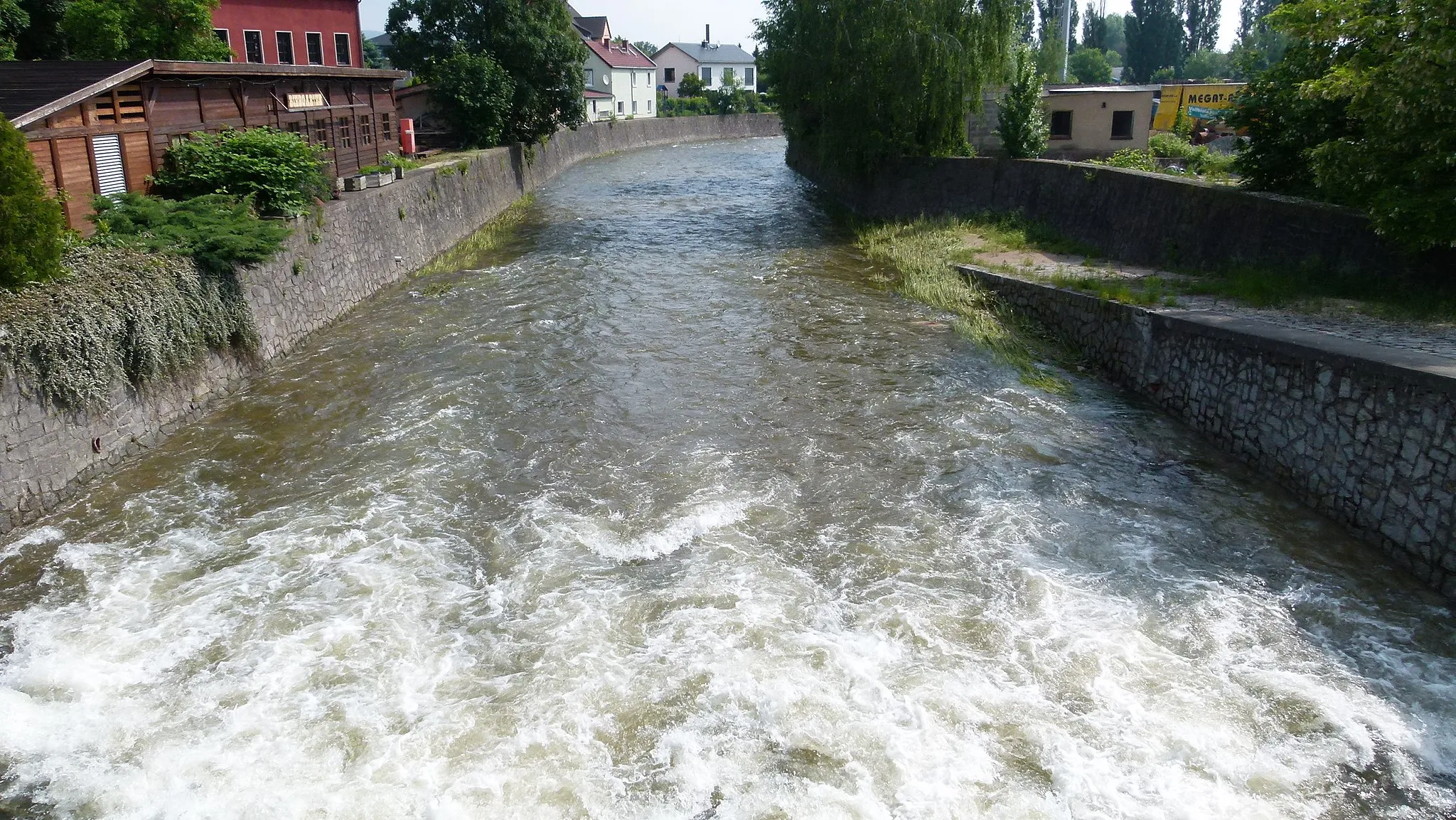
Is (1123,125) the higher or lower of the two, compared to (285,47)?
lower

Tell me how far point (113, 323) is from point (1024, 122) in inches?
793

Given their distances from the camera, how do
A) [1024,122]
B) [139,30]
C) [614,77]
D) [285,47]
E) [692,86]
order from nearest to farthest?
[139,30], [1024,122], [285,47], [614,77], [692,86]

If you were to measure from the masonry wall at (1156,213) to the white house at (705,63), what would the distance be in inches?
2697

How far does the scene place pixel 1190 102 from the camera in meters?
39.2

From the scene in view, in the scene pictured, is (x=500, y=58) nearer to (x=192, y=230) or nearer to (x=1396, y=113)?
(x=192, y=230)

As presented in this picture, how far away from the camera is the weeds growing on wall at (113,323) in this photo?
9.40m

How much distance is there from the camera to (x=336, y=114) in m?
22.4

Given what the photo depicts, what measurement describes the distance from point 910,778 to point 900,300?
12806 millimetres

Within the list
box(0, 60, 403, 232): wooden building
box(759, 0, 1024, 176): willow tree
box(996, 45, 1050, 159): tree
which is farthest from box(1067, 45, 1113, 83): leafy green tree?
box(0, 60, 403, 232): wooden building

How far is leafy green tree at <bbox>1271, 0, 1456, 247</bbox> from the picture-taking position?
10.2 m

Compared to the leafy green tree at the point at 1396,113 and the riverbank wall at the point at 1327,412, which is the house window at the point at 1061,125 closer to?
the leafy green tree at the point at 1396,113

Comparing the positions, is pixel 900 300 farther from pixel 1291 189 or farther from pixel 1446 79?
pixel 1446 79

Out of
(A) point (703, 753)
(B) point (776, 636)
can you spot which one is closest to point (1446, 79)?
(B) point (776, 636)

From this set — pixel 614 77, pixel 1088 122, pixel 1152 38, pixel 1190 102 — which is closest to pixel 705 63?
pixel 614 77
